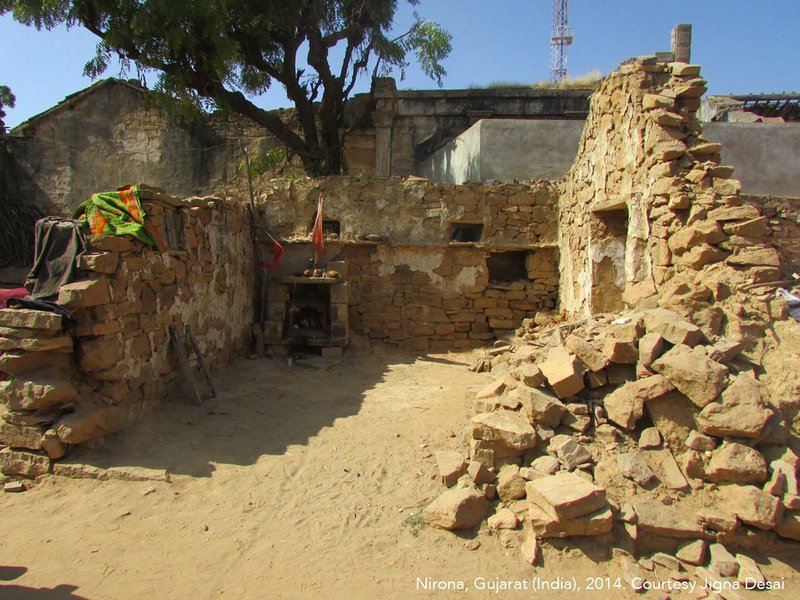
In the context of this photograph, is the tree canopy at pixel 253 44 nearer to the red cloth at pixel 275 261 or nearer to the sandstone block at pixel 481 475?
the red cloth at pixel 275 261

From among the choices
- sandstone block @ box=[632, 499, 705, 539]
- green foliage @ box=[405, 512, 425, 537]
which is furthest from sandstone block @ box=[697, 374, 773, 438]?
green foliage @ box=[405, 512, 425, 537]

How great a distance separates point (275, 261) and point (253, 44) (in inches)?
267

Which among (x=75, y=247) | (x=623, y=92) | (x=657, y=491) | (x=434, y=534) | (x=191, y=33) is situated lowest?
(x=434, y=534)

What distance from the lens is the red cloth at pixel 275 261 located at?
8.38m

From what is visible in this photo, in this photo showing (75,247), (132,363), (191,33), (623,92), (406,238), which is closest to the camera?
(75,247)

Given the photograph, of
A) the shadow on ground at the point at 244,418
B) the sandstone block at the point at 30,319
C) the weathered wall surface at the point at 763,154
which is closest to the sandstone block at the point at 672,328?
the shadow on ground at the point at 244,418

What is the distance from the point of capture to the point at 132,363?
15.7 ft

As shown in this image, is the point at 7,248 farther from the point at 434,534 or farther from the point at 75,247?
the point at 434,534

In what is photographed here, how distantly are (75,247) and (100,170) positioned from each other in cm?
1060

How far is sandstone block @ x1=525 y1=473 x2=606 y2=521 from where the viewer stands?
315 cm

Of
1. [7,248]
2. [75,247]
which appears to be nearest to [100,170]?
[7,248]

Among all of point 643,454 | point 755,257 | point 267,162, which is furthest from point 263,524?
point 267,162

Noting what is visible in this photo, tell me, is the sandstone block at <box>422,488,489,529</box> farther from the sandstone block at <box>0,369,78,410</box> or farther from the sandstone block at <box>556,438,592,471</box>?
the sandstone block at <box>0,369,78,410</box>

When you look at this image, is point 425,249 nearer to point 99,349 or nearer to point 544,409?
point 544,409
